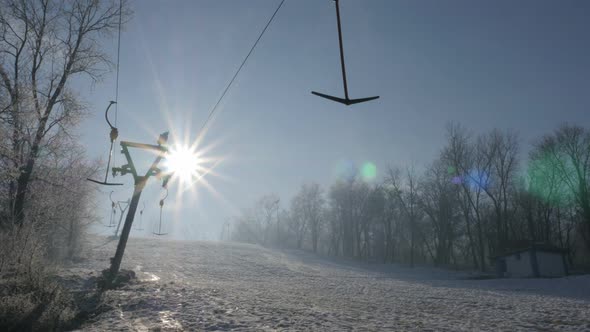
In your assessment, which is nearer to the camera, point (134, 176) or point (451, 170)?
point (134, 176)

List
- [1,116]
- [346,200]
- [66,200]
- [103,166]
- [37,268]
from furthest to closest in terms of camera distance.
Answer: [346,200]
[103,166]
[66,200]
[1,116]
[37,268]

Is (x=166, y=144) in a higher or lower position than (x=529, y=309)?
higher

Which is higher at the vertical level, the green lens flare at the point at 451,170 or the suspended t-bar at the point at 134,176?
the green lens flare at the point at 451,170

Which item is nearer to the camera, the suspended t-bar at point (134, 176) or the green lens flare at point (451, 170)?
the suspended t-bar at point (134, 176)

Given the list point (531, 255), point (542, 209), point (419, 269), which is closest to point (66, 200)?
point (531, 255)

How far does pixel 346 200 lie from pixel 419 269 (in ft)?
85.3

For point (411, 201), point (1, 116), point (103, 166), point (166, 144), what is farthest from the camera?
point (411, 201)

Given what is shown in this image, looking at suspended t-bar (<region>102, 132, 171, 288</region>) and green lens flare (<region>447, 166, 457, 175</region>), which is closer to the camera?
suspended t-bar (<region>102, 132, 171, 288</region>)

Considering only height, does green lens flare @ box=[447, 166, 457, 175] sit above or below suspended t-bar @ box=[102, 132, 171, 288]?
Answer: above

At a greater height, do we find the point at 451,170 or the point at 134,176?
the point at 451,170

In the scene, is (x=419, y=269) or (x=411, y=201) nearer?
(x=419, y=269)

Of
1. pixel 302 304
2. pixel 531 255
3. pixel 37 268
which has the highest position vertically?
pixel 531 255

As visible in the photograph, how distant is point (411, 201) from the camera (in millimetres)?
60500

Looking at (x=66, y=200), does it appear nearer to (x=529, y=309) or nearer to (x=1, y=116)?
(x=1, y=116)
